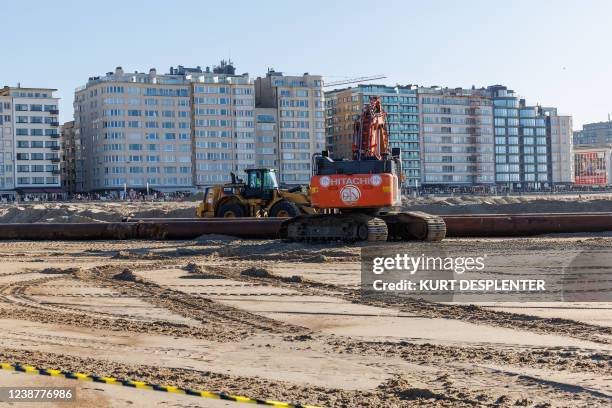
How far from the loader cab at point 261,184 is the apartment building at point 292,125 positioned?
105554 mm

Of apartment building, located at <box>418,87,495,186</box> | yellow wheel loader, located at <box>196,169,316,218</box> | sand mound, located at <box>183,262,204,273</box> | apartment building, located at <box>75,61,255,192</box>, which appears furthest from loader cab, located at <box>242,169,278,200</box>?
apartment building, located at <box>418,87,495,186</box>

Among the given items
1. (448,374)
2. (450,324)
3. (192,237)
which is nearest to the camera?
(448,374)

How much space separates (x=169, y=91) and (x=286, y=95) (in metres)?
19.3

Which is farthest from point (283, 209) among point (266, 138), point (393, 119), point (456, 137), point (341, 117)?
point (456, 137)

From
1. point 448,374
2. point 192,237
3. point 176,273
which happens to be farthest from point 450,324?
point 192,237

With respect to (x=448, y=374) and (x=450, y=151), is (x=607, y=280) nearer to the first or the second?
(x=448, y=374)

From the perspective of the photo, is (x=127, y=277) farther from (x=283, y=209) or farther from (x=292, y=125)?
(x=292, y=125)

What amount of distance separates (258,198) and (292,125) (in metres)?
110

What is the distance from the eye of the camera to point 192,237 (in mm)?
32688

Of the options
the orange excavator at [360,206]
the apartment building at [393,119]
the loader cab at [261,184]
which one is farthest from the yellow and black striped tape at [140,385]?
the apartment building at [393,119]

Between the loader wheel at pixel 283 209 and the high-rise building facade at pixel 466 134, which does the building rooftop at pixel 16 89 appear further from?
the loader wheel at pixel 283 209

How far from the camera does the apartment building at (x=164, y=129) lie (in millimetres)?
133125

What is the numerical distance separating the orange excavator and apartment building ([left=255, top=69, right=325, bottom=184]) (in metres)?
113

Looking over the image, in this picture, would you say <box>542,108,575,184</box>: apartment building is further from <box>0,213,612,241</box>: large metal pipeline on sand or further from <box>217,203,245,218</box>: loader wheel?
<box>0,213,612,241</box>: large metal pipeline on sand
